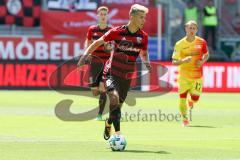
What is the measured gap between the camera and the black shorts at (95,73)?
19125 mm

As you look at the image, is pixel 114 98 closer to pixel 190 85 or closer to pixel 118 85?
pixel 118 85

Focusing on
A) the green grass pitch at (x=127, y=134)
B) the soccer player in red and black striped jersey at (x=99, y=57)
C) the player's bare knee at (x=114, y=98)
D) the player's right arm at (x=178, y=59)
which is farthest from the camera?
the soccer player in red and black striped jersey at (x=99, y=57)

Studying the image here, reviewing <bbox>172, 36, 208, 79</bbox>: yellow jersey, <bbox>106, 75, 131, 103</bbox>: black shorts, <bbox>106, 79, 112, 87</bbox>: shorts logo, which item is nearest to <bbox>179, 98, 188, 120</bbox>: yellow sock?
<bbox>172, 36, 208, 79</bbox>: yellow jersey

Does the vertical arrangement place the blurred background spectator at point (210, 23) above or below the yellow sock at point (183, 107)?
above

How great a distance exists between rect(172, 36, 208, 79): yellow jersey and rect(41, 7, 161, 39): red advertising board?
1433 cm

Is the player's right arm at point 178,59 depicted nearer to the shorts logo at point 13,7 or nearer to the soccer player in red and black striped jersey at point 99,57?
the soccer player in red and black striped jersey at point 99,57

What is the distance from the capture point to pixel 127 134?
16.1 m

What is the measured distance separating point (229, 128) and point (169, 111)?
466 centimetres

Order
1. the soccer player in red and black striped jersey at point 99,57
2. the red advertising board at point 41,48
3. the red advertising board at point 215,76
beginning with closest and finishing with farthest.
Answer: the soccer player in red and black striped jersey at point 99,57, the red advertising board at point 215,76, the red advertising board at point 41,48

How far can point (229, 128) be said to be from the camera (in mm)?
17578

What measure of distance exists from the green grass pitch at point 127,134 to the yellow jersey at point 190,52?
1.08 meters

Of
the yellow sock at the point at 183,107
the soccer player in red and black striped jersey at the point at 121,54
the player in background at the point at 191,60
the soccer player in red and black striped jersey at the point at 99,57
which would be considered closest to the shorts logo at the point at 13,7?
the soccer player in red and black striped jersey at the point at 99,57

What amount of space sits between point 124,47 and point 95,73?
19.4ft

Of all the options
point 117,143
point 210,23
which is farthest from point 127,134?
point 210,23
